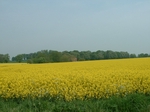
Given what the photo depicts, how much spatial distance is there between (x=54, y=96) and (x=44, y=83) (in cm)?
91

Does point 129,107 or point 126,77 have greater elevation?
point 126,77

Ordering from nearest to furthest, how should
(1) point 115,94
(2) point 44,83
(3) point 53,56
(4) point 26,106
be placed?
1. (4) point 26,106
2. (1) point 115,94
3. (2) point 44,83
4. (3) point 53,56

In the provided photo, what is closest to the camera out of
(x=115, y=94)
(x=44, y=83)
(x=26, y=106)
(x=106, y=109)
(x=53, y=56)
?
(x=106, y=109)

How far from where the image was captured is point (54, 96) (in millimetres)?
7113

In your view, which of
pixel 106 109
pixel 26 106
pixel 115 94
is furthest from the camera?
pixel 115 94

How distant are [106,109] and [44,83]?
119 inches

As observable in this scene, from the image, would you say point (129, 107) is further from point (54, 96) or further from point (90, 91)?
point (54, 96)

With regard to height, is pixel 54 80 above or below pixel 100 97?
above

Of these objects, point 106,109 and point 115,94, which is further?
point 115,94

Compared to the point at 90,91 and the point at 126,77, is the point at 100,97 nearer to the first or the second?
the point at 90,91

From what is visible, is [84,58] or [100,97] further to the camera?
[84,58]

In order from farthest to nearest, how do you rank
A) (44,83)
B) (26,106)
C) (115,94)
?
(44,83) < (115,94) < (26,106)

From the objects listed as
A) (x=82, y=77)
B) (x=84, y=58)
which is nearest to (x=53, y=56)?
(x=84, y=58)

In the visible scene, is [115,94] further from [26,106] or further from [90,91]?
[26,106]
